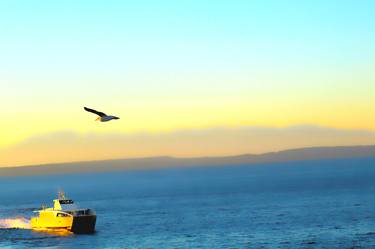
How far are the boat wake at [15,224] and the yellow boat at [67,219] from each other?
30.9ft

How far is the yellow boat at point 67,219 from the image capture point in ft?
393

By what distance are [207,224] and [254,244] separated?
32.6 meters

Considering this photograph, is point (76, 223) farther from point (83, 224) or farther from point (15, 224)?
point (15, 224)

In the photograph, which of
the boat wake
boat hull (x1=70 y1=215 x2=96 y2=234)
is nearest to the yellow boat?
boat hull (x1=70 y1=215 x2=96 y2=234)

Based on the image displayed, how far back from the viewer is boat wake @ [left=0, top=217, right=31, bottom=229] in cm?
13882

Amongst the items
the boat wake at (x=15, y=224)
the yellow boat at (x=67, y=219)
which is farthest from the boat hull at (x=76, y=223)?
the boat wake at (x=15, y=224)

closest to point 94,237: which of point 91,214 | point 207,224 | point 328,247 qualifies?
point 91,214

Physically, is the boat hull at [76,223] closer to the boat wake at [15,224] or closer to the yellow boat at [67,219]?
the yellow boat at [67,219]

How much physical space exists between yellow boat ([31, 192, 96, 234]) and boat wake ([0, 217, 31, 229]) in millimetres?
9409

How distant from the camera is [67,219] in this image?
121 m

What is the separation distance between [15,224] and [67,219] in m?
28.5

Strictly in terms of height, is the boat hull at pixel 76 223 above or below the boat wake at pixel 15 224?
above

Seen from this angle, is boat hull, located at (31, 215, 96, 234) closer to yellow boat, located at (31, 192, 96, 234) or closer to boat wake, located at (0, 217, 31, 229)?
yellow boat, located at (31, 192, 96, 234)

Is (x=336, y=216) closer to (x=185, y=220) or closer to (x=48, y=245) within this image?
(x=185, y=220)
